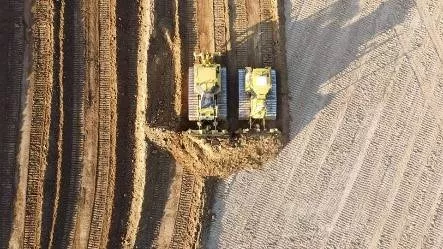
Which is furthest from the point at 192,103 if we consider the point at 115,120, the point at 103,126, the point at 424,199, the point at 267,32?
the point at 424,199

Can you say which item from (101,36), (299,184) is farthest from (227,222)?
(101,36)

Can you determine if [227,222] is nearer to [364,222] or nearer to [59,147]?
[364,222]

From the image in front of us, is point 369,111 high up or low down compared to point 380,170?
up

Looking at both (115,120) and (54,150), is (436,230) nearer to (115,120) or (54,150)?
(115,120)

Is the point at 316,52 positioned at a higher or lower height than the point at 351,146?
higher

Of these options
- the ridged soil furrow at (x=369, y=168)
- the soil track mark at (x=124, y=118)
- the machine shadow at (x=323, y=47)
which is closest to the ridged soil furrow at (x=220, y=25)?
the machine shadow at (x=323, y=47)

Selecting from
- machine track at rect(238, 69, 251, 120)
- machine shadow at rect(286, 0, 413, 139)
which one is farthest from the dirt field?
machine track at rect(238, 69, 251, 120)

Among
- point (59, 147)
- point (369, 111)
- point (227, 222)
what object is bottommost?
point (227, 222)
